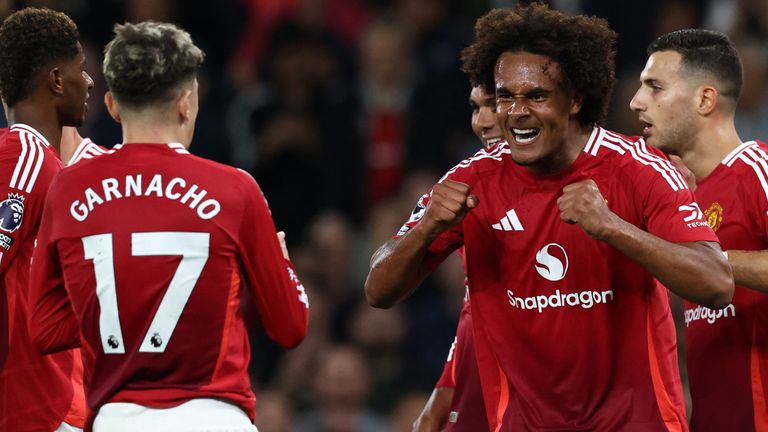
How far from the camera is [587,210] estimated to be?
13.6 feet

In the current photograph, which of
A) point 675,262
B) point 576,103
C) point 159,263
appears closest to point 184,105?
point 159,263

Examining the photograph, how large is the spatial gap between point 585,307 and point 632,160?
562 millimetres

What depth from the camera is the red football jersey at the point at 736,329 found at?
511cm

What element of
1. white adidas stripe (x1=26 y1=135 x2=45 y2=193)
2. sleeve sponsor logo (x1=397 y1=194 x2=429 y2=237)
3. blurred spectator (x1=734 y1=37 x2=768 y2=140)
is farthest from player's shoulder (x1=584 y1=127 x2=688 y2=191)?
blurred spectator (x1=734 y1=37 x2=768 y2=140)

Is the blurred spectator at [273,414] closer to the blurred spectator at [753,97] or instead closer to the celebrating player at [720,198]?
the celebrating player at [720,198]

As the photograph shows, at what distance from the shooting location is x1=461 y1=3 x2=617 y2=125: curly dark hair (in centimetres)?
461

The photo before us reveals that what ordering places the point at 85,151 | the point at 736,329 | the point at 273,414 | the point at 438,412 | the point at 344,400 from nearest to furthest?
the point at 85,151
the point at 736,329
the point at 438,412
the point at 273,414
the point at 344,400

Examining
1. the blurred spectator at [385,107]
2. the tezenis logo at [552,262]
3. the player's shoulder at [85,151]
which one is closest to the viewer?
the tezenis logo at [552,262]

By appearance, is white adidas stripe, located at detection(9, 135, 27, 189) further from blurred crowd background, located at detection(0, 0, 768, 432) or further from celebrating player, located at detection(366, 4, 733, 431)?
blurred crowd background, located at detection(0, 0, 768, 432)

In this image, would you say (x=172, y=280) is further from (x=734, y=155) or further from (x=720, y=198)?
(x=734, y=155)

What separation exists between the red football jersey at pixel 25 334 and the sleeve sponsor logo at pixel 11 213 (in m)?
0.03

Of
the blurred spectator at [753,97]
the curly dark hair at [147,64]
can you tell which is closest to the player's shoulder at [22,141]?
the curly dark hair at [147,64]

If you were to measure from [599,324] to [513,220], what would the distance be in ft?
1.63

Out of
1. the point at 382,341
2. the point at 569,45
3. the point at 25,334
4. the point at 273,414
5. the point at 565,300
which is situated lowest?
the point at 273,414
